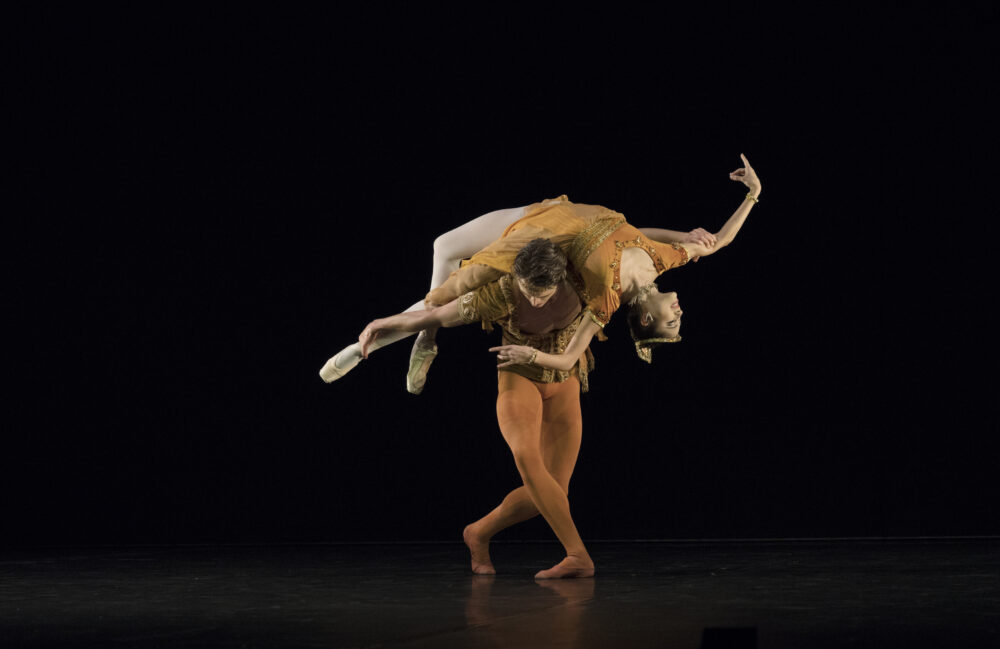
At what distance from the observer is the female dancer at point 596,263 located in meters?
4.05

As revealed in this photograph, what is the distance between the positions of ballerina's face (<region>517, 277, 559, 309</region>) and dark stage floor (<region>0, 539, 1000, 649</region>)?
87cm

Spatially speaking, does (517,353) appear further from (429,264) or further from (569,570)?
(429,264)

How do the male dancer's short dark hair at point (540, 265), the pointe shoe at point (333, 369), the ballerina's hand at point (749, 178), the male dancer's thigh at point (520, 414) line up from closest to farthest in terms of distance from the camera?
the male dancer's short dark hair at point (540, 265)
the male dancer's thigh at point (520, 414)
the pointe shoe at point (333, 369)
the ballerina's hand at point (749, 178)

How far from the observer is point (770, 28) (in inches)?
236

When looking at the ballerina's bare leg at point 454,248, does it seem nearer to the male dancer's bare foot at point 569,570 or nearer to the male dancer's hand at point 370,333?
the male dancer's hand at point 370,333

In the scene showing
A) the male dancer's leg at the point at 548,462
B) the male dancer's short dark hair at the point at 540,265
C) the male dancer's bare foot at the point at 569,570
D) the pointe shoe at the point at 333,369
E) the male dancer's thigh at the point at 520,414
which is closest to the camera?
the male dancer's short dark hair at the point at 540,265

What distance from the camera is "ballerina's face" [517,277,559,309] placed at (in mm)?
3936

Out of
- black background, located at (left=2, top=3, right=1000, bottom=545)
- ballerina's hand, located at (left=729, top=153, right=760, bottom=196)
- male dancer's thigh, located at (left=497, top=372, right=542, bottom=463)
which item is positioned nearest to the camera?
male dancer's thigh, located at (left=497, top=372, right=542, bottom=463)

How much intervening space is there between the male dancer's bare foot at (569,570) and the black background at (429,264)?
1.88m

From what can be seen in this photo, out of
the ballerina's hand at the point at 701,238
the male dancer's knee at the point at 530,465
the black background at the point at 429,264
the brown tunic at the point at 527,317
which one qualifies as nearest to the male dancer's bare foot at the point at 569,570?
the male dancer's knee at the point at 530,465

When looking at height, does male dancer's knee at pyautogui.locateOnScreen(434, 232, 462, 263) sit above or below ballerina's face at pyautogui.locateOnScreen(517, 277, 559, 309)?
above

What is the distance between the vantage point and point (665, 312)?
4234 mm

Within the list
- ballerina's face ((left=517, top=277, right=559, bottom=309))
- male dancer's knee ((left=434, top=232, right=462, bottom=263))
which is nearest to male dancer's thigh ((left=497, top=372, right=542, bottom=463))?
ballerina's face ((left=517, top=277, right=559, bottom=309))

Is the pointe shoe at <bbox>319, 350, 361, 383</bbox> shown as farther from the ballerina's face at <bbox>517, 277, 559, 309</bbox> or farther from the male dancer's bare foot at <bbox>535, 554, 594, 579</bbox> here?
the male dancer's bare foot at <bbox>535, 554, 594, 579</bbox>
